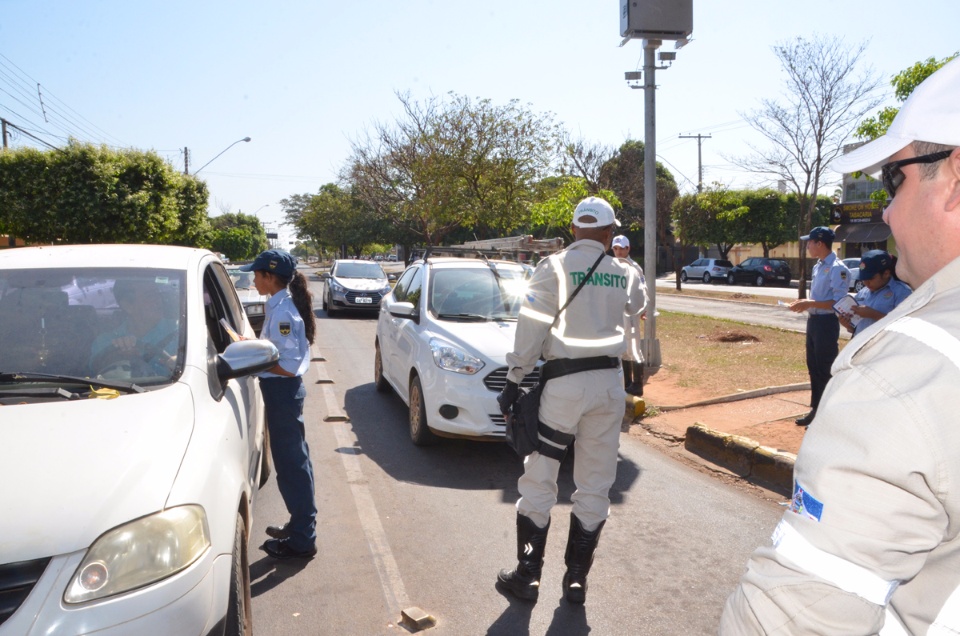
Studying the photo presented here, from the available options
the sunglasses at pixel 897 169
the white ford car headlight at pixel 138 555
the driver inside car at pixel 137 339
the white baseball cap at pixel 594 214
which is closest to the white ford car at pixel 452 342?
the white baseball cap at pixel 594 214

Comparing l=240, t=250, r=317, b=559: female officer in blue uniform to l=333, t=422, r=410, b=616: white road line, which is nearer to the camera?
l=333, t=422, r=410, b=616: white road line

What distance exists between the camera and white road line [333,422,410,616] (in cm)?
390

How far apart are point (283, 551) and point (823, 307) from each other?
5238 mm

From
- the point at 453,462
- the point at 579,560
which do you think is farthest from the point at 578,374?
the point at 453,462

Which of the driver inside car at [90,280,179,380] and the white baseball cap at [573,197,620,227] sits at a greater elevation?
the white baseball cap at [573,197,620,227]

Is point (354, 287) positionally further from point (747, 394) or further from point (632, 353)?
point (747, 394)

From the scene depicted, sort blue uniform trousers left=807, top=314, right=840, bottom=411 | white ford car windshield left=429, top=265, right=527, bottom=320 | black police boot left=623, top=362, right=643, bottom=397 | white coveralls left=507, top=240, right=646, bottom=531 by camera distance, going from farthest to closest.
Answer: black police boot left=623, top=362, right=643, bottom=397
white ford car windshield left=429, top=265, right=527, bottom=320
blue uniform trousers left=807, top=314, right=840, bottom=411
white coveralls left=507, top=240, right=646, bottom=531

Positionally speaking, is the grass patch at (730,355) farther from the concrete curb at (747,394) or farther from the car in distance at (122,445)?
the car in distance at (122,445)

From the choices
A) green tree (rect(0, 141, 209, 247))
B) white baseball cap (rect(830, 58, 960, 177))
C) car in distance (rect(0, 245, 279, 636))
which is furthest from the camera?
green tree (rect(0, 141, 209, 247))

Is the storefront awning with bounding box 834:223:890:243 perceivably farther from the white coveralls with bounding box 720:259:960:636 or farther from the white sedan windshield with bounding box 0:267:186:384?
the white coveralls with bounding box 720:259:960:636

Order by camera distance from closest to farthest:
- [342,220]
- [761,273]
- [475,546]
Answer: [475,546]
[761,273]
[342,220]

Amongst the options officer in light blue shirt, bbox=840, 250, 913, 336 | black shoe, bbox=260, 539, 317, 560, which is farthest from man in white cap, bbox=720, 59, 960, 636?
officer in light blue shirt, bbox=840, 250, 913, 336

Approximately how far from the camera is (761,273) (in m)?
41.1

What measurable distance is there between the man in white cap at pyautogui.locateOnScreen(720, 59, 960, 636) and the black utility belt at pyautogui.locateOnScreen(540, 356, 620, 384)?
254 cm
